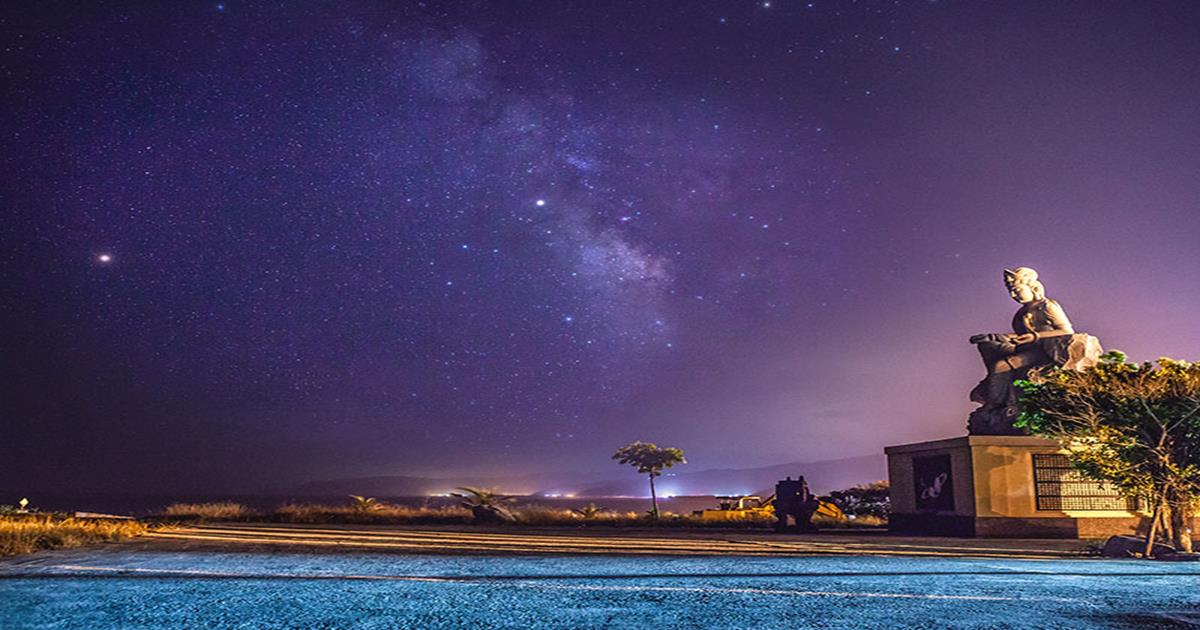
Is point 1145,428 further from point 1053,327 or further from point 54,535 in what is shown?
point 54,535

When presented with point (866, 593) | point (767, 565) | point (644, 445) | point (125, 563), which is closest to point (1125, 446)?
point (767, 565)

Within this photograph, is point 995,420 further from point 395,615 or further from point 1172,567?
point 395,615

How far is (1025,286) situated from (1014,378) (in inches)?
103

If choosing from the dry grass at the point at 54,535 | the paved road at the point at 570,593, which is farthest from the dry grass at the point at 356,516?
the paved road at the point at 570,593

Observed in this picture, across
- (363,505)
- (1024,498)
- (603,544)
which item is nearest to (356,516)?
(363,505)

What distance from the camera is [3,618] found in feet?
16.9

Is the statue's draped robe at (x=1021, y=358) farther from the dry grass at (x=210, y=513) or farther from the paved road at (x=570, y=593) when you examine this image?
the dry grass at (x=210, y=513)

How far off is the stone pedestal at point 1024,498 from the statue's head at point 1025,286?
16.7 ft

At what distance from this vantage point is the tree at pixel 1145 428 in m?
11.7

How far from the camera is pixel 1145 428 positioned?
12.1m

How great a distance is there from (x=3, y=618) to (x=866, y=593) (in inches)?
248

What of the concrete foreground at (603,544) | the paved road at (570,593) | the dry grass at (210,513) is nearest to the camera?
the paved road at (570,593)

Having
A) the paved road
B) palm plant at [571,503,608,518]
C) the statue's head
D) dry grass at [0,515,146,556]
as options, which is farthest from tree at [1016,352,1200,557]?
dry grass at [0,515,146,556]

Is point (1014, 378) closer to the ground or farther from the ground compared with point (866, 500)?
farther from the ground
